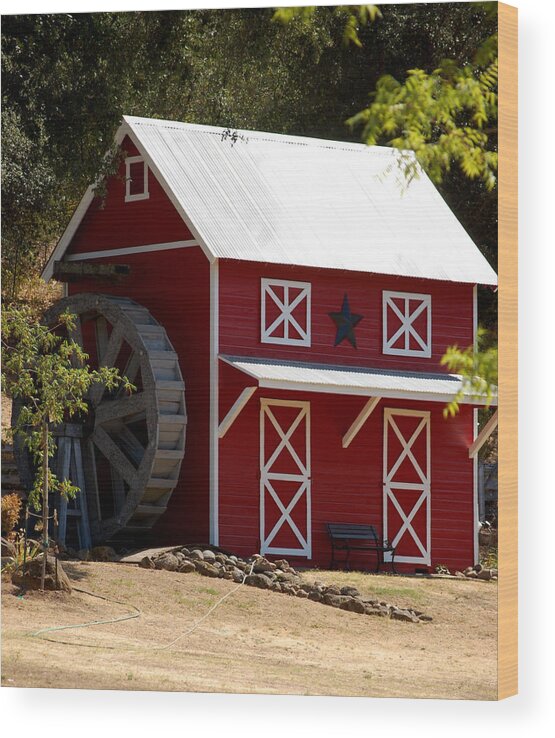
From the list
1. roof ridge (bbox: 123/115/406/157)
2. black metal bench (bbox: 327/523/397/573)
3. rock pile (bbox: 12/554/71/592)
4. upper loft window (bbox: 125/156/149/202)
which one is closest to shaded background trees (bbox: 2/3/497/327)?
roof ridge (bbox: 123/115/406/157)

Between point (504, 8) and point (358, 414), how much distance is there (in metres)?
3.09

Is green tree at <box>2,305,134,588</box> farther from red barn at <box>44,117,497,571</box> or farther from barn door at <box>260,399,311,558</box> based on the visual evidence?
barn door at <box>260,399,311,558</box>

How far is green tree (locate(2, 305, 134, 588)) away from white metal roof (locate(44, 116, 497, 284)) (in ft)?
2.28

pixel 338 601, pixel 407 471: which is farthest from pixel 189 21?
pixel 338 601

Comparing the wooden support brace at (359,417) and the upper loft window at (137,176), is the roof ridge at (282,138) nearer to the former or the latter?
the upper loft window at (137,176)

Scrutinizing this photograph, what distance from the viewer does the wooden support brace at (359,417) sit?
37.6 ft

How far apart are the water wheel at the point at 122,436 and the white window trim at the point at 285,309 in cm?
101

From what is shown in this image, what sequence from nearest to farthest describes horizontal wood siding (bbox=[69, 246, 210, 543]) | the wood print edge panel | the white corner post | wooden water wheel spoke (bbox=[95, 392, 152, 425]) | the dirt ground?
the wood print edge panel, the dirt ground, the white corner post, horizontal wood siding (bbox=[69, 246, 210, 543]), wooden water wheel spoke (bbox=[95, 392, 152, 425])

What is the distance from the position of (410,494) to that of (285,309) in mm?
1709

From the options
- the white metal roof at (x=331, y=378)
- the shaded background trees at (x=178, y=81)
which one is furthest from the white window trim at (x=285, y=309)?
the shaded background trees at (x=178, y=81)

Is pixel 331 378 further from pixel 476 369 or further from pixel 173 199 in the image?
pixel 476 369

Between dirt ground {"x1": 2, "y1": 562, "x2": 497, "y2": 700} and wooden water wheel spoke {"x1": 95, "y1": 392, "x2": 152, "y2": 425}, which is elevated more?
wooden water wheel spoke {"x1": 95, "y1": 392, "x2": 152, "y2": 425}

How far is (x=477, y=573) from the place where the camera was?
A: 34.8 ft

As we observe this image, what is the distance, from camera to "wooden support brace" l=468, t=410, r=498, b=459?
1067 centimetres
